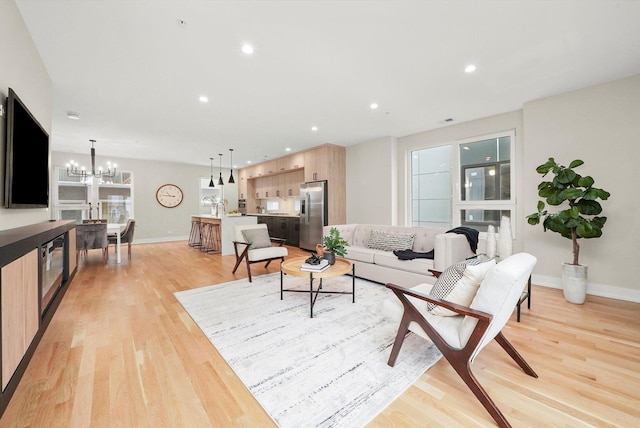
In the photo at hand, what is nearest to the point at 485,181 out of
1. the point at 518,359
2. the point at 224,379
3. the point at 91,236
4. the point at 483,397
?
the point at 518,359

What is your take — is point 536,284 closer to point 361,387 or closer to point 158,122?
point 361,387

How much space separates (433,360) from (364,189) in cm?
462

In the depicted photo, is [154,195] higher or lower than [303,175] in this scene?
lower

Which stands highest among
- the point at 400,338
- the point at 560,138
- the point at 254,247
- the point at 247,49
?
the point at 247,49

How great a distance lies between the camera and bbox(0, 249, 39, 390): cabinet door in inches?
45.8

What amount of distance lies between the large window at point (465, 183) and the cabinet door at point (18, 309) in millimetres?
5573

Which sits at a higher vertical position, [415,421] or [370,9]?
[370,9]

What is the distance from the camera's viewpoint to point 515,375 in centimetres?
177

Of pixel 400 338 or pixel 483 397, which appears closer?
pixel 483 397

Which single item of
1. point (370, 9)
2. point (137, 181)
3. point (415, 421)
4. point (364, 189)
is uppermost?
point (370, 9)

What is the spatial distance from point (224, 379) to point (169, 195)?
8.40 m

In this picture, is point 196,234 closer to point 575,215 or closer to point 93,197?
point 93,197

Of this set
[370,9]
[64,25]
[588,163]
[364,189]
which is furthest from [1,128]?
[588,163]

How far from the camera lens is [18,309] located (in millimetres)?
1345
